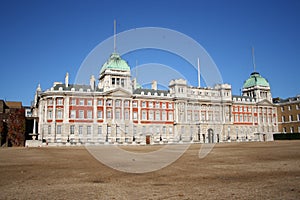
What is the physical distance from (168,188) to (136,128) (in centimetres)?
5943

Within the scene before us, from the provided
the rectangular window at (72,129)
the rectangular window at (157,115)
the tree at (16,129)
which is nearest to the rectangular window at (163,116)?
the rectangular window at (157,115)

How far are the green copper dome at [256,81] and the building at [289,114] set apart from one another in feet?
27.7

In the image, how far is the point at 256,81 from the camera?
93312mm

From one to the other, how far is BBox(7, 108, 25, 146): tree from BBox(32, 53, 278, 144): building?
404 cm

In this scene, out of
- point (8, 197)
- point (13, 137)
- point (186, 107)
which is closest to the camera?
point (8, 197)

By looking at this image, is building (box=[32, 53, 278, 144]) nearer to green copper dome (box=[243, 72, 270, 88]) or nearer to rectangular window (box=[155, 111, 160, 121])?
rectangular window (box=[155, 111, 160, 121])

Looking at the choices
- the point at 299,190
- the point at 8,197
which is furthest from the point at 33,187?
the point at 299,190

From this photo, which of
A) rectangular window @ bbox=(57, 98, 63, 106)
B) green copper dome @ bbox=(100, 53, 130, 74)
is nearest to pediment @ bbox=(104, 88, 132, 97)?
green copper dome @ bbox=(100, 53, 130, 74)

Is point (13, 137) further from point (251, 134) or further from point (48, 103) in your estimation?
Result: point (251, 134)

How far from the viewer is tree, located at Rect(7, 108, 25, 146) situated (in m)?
62.1

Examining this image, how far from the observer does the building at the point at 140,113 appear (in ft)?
214

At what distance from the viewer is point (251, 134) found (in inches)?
3420

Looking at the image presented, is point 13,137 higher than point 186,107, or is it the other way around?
point 186,107

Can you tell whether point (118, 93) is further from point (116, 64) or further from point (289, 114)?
point (289, 114)
